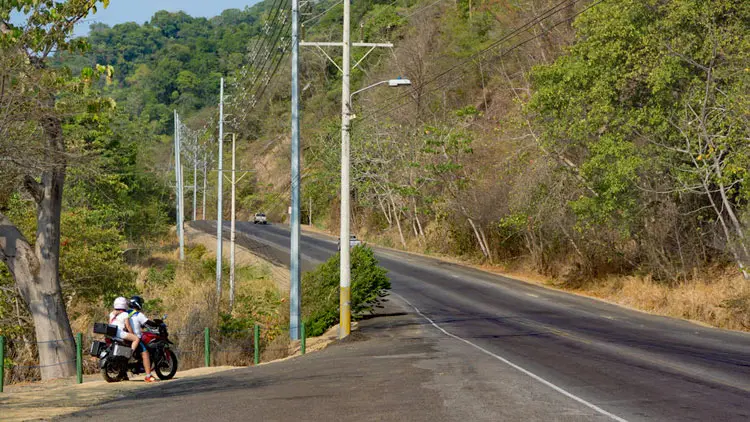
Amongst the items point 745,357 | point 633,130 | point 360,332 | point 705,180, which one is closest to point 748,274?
point 705,180

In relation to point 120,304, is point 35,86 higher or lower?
higher

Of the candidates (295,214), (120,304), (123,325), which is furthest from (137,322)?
(295,214)

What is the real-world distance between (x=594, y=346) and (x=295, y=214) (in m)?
11.9

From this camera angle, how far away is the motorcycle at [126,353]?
1645cm

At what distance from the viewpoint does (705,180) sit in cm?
2802

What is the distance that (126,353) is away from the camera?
16.5m

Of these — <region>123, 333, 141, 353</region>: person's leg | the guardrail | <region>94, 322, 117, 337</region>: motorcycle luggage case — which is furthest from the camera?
the guardrail

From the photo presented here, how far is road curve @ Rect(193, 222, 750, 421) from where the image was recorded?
A: 12133mm

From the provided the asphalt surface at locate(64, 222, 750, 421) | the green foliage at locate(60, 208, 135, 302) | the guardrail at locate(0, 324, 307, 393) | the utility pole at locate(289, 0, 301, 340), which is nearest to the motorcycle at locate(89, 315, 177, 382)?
the asphalt surface at locate(64, 222, 750, 421)

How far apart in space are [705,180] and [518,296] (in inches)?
379

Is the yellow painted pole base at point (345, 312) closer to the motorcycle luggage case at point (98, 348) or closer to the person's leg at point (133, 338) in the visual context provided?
the person's leg at point (133, 338)

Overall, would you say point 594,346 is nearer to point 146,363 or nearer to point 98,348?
point 146,363

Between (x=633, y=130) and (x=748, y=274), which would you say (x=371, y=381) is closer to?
(x=748, y=274)

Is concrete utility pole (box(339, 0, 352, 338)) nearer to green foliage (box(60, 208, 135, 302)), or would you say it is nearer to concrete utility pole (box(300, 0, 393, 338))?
concrete utility pole (box(300, 0, 393, 338))
